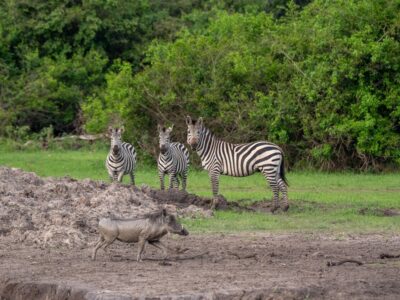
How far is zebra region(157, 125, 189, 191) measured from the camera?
20866 mm

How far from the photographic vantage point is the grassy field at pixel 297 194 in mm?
15905

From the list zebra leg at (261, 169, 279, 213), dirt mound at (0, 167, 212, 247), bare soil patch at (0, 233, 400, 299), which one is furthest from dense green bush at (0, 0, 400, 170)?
bare soil patch at (0, 233, 400, 299)

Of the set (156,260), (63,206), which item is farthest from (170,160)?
(156,260)

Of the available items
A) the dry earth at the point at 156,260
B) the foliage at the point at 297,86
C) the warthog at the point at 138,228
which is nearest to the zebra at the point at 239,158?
the dry earth at the point at 156,260

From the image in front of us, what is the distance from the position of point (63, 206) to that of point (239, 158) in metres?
4.98

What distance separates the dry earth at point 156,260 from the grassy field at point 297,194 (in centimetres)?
102

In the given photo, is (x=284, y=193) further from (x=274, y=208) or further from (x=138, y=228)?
(x=138, y=228)

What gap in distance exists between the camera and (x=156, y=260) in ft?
39.8

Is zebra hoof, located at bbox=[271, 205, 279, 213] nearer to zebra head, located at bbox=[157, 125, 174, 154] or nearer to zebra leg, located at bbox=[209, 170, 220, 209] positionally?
zebra leg, located at bbox=[209, 170, 220, 209]

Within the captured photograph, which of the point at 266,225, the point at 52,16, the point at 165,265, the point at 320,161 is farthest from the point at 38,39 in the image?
the point at 165,265

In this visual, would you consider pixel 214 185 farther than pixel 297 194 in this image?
No

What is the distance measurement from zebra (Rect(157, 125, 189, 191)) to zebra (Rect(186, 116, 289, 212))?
33.2 inches

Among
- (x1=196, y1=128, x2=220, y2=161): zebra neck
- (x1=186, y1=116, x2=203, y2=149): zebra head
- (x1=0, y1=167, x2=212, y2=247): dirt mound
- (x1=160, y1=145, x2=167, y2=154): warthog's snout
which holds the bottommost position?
(x1=0, y1=167, x2=212, y2=247): dirt mound

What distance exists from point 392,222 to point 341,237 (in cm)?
227
